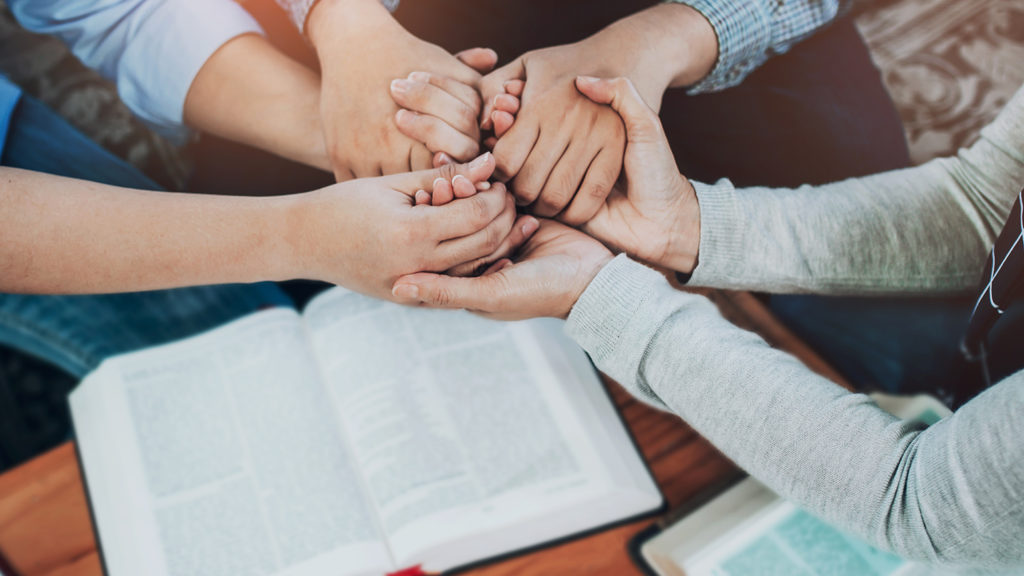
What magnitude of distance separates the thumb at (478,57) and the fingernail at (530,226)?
14 cm

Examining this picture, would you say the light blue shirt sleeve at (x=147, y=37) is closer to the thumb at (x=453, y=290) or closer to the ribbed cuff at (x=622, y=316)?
the thumb at (x=453, y=290)

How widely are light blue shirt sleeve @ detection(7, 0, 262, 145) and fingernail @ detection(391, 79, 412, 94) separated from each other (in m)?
0.14

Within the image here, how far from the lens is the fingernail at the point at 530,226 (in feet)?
1.63

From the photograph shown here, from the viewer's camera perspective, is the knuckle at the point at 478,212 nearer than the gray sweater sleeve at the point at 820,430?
No

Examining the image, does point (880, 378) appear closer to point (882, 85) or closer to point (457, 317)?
point (882, 85)

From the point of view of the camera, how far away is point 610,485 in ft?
1.62

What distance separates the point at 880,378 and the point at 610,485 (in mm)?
328

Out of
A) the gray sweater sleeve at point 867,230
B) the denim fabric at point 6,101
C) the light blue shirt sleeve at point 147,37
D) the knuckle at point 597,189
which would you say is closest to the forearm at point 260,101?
the light blue shirt sleeve at point 147,37

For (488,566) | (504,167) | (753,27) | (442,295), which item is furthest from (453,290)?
(753,27)

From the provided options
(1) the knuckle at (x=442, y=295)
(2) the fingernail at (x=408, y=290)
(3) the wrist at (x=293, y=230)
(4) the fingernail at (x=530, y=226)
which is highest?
(3) the wrist at (x=293, y=230)

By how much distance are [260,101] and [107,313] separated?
0.90ft

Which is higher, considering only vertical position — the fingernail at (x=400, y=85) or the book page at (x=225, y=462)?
the fingernail at (x=400, y=85)

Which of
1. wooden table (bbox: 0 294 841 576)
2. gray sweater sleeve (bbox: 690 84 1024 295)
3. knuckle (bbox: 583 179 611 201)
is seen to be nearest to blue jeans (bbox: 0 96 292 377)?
wooden table (bbox: 0 294 841 576)

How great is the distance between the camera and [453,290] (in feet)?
1.43
